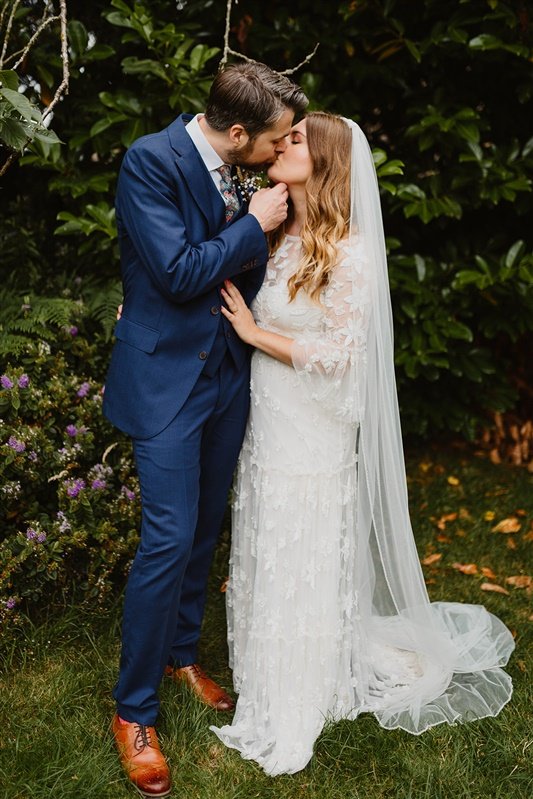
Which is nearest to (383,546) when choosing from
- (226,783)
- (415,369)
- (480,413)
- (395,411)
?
(395,411)

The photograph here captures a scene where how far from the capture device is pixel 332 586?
2980mm

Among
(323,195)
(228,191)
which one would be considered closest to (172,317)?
(228,191)

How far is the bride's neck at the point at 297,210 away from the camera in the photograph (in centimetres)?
293

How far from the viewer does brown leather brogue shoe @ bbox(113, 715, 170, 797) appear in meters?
2.60

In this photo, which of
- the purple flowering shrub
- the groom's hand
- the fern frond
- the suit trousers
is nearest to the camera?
the suit trousers

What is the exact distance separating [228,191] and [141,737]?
183cm

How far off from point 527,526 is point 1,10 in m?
3.86

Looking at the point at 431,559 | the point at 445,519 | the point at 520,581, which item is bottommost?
the point at 445,519

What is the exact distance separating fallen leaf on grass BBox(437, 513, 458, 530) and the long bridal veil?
134 cm

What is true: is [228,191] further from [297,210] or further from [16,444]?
[16,444]

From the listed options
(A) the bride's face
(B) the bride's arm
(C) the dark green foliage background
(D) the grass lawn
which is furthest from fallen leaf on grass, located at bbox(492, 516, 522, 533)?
(A) the bride's face

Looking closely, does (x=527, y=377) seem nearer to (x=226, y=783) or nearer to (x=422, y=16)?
(x=422, y=16)

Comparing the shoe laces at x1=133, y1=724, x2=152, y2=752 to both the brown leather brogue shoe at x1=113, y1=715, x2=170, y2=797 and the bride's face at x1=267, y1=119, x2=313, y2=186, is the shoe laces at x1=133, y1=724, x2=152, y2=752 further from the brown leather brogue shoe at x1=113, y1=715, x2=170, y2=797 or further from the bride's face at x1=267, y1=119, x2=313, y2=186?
the bride's face at x1=267, y1=119, x2=313, y2=186

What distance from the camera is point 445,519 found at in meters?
4.79
